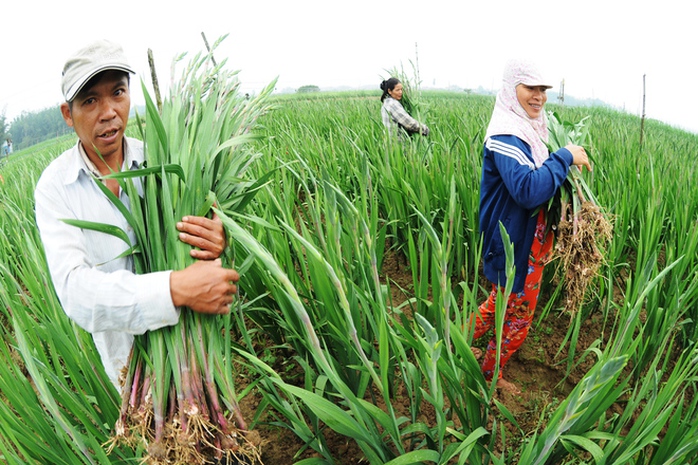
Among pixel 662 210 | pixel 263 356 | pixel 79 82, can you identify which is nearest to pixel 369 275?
pixel 263 356

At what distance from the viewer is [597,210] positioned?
1569 mm

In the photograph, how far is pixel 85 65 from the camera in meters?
0.98

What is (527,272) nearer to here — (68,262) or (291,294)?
(291,294)

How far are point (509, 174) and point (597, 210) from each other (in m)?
0.36

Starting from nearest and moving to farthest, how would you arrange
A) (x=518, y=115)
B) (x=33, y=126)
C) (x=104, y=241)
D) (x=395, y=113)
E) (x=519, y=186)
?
1. (x=104, y=241)
2. (x=519, y=186)
3. (x=518, y=115)
4. (x=395, y=113)
5. (x=33, y=126)

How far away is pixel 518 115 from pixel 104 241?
136 centimetres

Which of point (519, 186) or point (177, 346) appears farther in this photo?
point (519, 186)

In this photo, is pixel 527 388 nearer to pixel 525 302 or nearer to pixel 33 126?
pixel 525 302

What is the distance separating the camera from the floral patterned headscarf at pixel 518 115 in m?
1.53

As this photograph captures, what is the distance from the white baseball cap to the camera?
3.19 ft

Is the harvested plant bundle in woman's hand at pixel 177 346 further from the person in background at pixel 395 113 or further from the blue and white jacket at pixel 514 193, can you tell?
the person in background at pixel 395 113

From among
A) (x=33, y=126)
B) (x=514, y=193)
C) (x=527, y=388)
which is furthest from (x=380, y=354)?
(x=33, y=126)

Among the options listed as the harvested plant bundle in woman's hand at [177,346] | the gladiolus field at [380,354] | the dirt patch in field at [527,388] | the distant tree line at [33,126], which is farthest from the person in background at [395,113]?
the distant tree line at [33,126]

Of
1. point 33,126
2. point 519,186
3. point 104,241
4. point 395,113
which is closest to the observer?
point 104,241
